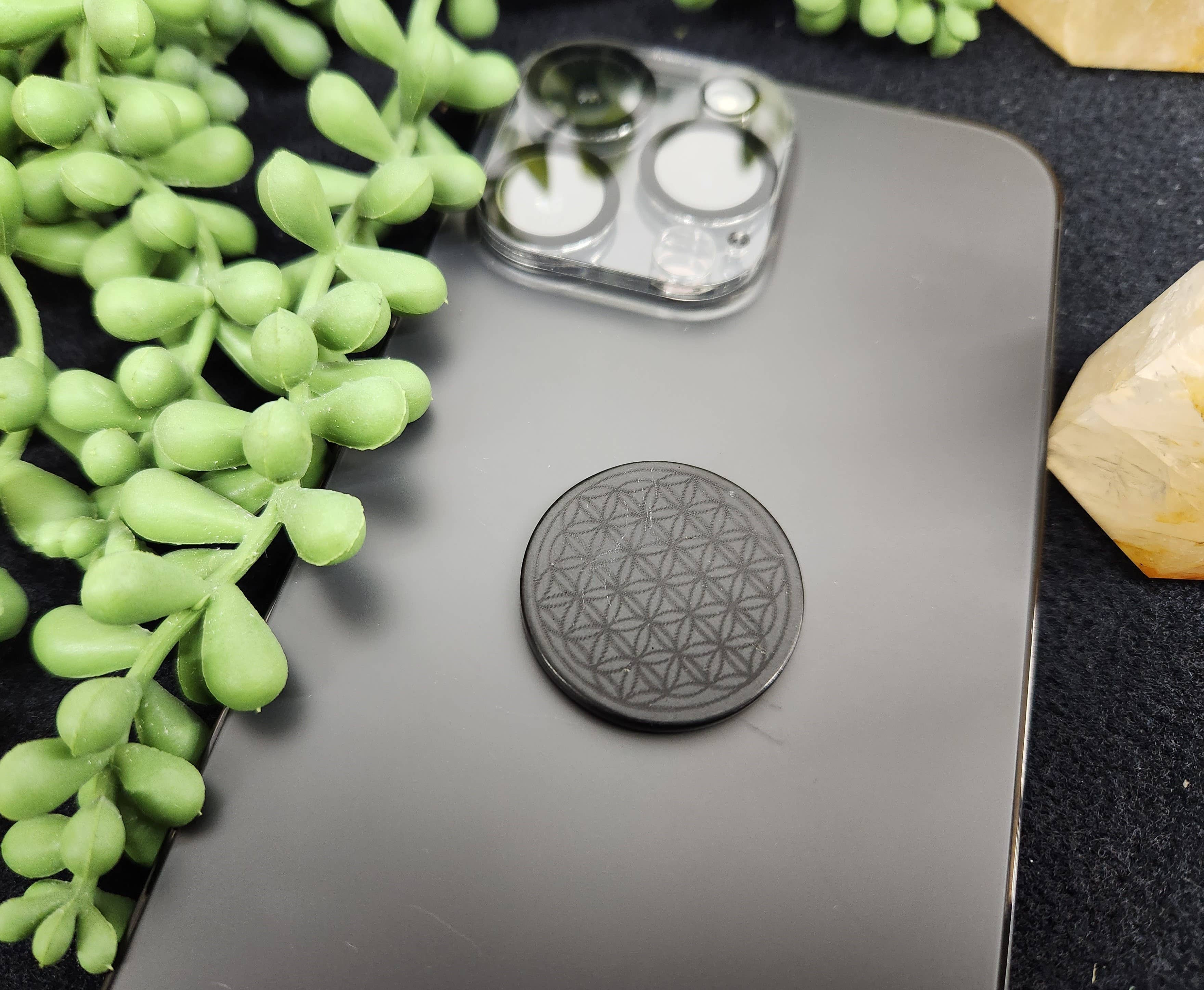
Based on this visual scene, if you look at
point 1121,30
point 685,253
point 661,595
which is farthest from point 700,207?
point 1121,30

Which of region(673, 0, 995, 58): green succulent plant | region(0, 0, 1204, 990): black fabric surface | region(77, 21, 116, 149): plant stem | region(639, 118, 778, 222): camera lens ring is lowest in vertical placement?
region(0, 0, 1204, 990): black fabric surface

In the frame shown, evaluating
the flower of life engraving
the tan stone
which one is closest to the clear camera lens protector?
the flower of life engraving

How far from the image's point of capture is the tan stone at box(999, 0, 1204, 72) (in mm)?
528

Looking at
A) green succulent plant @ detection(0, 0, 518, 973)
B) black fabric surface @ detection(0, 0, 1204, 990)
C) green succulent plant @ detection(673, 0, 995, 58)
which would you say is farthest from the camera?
green succulent plant @ detection(673, 0, 995, 58)

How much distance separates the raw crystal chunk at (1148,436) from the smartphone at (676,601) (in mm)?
32

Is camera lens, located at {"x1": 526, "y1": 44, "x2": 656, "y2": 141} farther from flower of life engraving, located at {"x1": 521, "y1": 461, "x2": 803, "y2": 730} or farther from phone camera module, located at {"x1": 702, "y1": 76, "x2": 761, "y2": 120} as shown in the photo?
flower of life engraving, located at {"x1": 521, "y1": 461, "x2": 803, "y2": 730}

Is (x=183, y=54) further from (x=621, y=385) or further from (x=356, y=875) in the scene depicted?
(x=356, y=875)

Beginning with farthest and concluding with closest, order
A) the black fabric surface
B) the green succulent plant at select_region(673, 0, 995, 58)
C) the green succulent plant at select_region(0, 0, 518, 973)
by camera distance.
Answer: the green succulent plant at select_region(673, 0, 995, 58) < the black fabric surface < the green succulent plant at select_region(0, 0, 518, 973)

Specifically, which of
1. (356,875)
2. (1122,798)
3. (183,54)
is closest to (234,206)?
(183,54)

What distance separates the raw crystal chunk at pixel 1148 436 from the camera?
377 millimetres

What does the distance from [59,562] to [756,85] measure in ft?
1.33

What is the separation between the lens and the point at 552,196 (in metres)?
0.45

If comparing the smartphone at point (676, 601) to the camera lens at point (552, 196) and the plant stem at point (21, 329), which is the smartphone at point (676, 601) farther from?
the plant stem at point (21, 329)

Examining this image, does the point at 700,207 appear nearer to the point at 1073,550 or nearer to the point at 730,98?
the point at 730,98
